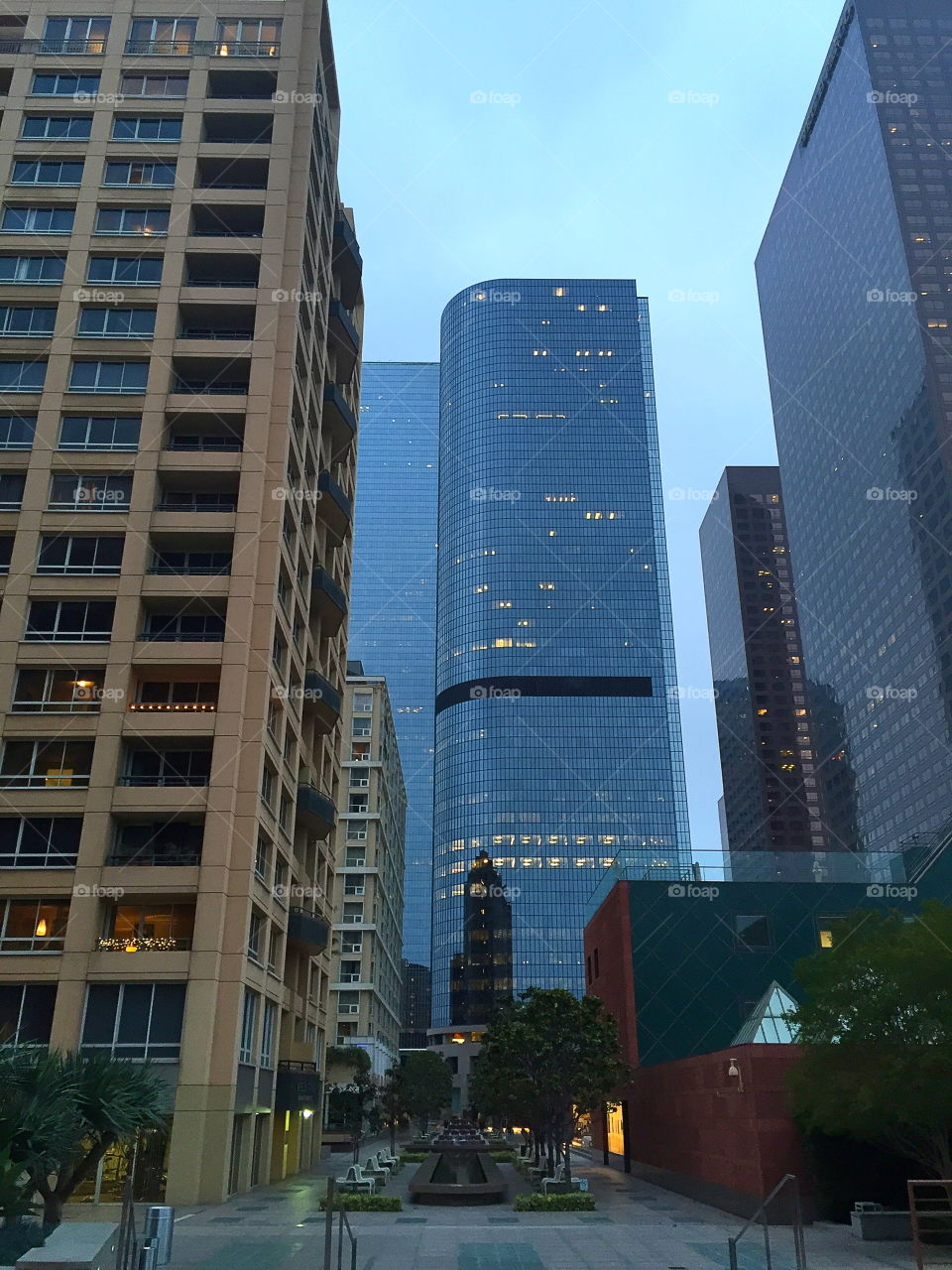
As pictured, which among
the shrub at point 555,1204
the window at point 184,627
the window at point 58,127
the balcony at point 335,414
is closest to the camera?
the shrub at point 555,1204

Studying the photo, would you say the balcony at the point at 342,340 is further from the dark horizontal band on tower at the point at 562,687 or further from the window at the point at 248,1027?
the dark horizontal band on tower at the point at 562,687

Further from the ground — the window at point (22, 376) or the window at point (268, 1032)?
the window at point (22, 376)

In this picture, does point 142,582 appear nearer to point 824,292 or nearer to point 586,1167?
point 586,1167

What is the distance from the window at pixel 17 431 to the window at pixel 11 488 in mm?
1333

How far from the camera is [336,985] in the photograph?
92000mm

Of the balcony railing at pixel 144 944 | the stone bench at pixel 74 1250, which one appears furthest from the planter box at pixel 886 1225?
the balcony railing at pixel 144 944

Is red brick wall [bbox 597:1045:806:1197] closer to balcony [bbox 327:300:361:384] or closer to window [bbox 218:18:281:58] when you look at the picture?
balcony [bbox 327:300:361:384]

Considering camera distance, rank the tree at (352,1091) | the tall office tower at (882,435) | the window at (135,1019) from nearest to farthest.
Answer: the window at (135,1019) < the tree at (352,1091) < the tall office tower at (882,435)

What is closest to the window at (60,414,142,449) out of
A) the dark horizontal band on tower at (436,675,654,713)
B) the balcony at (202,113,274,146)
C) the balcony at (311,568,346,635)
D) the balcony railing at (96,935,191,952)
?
the balcony at (311,568,346,635)

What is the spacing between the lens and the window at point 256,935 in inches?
1555

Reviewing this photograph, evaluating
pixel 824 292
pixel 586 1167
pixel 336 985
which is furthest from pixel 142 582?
pixel 824 292

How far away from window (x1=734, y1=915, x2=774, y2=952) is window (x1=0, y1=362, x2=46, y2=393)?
42290 mm

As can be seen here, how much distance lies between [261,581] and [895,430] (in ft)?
467

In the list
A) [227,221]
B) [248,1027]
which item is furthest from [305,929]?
[227,221]
